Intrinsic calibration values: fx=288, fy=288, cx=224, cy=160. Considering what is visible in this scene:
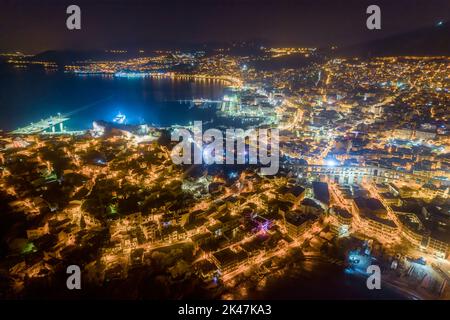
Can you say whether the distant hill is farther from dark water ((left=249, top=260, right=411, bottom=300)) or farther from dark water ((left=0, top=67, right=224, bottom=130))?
dark water ((left=249, top=260, right=411, bottom=300))

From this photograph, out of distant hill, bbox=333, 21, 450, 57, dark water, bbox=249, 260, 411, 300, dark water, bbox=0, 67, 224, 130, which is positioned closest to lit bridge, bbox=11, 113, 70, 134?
dark water, bbox=0, 67, 224, 130

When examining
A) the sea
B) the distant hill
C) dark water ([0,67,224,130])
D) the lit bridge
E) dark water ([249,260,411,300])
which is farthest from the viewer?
the distant hill

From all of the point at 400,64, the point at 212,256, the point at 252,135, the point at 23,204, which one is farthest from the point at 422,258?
the point at 400,64

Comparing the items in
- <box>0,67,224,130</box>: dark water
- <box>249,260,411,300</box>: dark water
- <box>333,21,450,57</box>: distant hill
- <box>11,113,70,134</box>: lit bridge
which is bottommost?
<box>249,260,411,300</box>: dark water

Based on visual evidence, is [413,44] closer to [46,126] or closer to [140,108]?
[140,108]

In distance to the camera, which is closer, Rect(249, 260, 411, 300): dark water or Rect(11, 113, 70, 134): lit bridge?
Rect(249, 260, 411, 300): dark water
